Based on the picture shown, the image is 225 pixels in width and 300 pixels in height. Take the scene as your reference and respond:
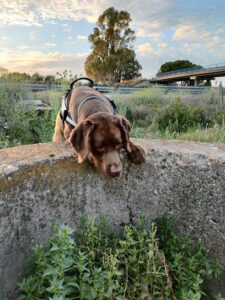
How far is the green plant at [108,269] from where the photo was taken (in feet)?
5.07

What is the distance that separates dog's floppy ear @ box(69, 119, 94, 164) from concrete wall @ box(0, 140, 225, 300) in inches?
4.8

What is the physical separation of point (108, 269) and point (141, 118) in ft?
23.6

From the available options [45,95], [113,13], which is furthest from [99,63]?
[45,95]

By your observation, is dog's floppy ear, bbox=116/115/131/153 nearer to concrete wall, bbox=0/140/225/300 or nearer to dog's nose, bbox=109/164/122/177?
concrete wall, bbox=0/140/225/300

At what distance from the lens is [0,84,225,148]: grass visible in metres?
5.36

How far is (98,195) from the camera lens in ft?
7.69

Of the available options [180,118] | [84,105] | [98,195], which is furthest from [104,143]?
[180,118]

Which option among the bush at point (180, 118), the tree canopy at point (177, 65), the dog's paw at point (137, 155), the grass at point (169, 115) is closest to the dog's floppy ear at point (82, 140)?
the dog's paw at point (137, 155)

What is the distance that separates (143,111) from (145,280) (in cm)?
749

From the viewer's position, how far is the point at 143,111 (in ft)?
29.0

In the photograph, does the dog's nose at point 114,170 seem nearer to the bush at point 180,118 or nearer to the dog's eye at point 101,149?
the dog's eye at point 101,149

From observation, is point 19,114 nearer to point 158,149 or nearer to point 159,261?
point 158,149

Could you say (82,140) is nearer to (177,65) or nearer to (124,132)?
(124,132)

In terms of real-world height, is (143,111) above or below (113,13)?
below
